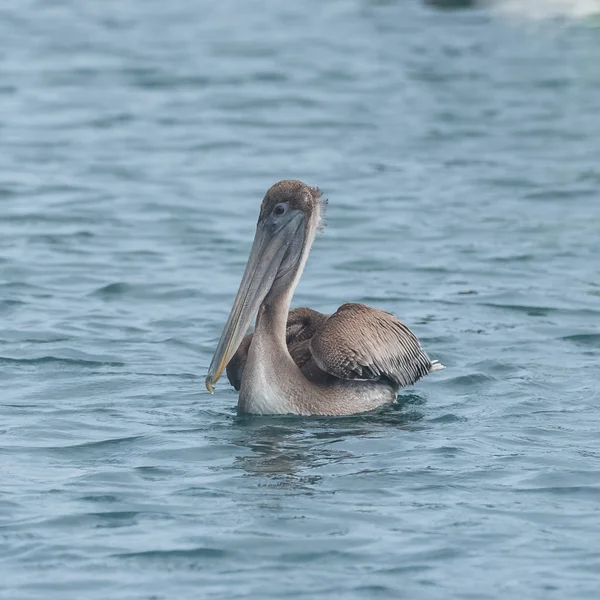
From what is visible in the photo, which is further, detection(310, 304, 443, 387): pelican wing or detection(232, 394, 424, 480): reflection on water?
detection(310, 304, 443, 387): pelican wing

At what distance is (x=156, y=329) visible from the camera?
983cm

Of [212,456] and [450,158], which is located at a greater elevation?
[450,158]

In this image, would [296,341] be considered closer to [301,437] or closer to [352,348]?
[352,348]

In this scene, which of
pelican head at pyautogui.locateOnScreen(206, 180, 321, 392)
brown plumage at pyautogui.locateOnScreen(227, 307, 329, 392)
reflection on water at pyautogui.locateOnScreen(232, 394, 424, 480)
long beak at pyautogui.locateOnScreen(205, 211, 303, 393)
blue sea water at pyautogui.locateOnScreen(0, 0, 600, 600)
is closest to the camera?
blue sea water at pyautogui.locateOnScreen(0, 0, 600, 600)

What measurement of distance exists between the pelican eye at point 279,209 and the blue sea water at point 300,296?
1087 millimetres

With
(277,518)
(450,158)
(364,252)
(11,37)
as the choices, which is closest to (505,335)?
(364,252)

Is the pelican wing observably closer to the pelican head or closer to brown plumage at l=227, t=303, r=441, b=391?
brown plumage at l=227, t=303, r=441, b=391

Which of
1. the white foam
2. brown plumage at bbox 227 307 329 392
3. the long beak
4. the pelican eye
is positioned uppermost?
the white foam

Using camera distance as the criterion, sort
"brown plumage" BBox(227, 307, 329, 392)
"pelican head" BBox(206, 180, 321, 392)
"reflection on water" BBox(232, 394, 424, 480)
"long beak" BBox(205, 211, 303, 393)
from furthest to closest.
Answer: "brown plumage" BBox(227, 307, 329, 392)
"pelican head" BBox(206, 180, 321, 392)
"long beak" BBox(205, 211, 303, 393)
"reflection on water" BBox(232, 394, 424, 480)

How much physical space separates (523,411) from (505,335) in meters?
1.77

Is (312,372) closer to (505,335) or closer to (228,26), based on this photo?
(505,335)

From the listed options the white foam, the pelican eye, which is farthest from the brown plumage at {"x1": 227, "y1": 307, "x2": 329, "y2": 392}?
the white foam

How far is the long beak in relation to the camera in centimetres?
763

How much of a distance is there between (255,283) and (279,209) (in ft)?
1.36
